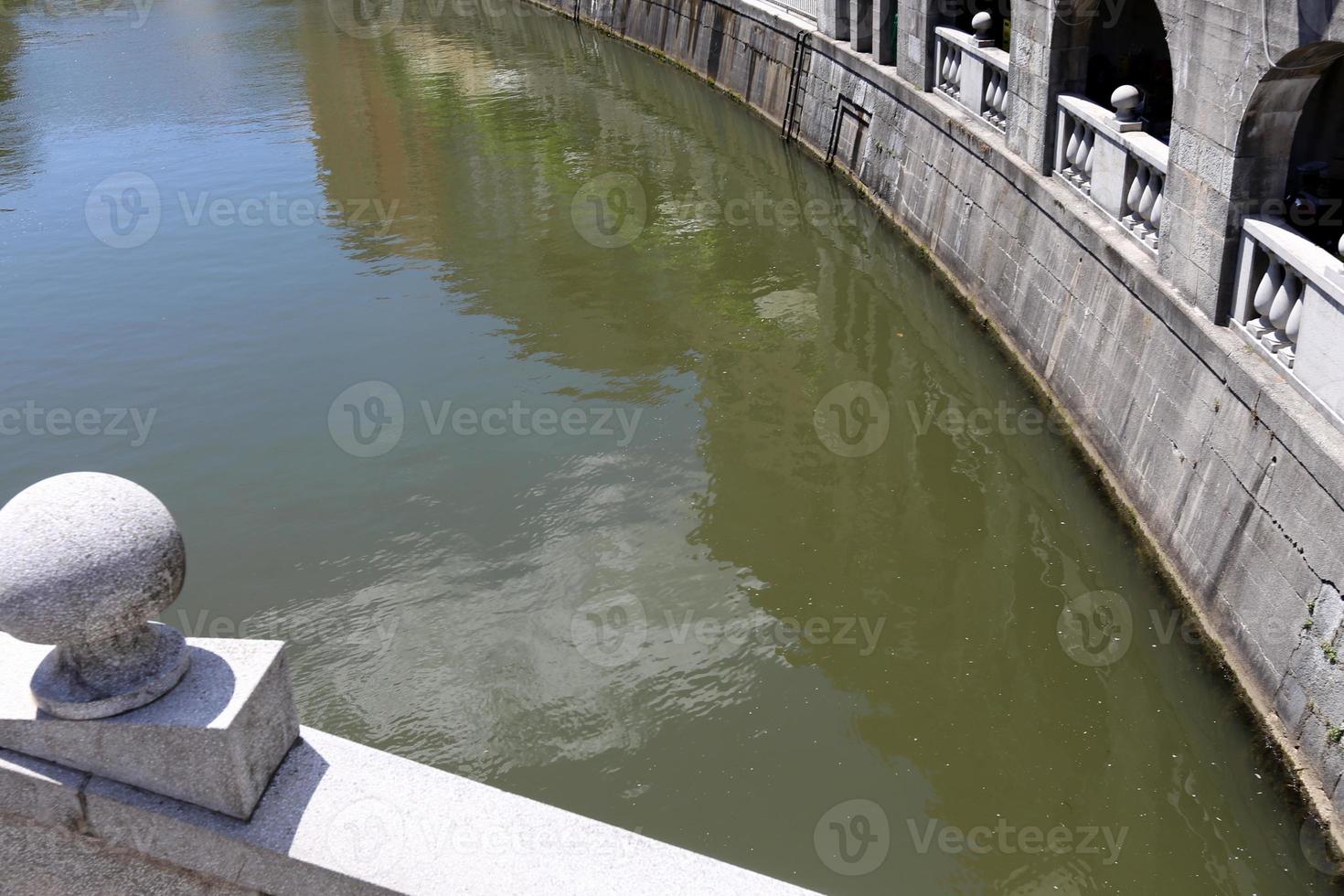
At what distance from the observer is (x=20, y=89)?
26.2 metres

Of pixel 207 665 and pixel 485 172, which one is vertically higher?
pixel 207 665

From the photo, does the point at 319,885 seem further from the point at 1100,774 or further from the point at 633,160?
the point at 633,160

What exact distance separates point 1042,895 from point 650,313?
848 cm

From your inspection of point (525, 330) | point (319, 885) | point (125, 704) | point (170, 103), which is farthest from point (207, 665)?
point (170, 103)

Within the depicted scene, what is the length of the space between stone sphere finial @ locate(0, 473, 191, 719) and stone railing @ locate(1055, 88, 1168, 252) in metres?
7.06

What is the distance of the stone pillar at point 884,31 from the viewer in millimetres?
16016

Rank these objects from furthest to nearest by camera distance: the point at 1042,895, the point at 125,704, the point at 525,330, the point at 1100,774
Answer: the point at 525,330 < the point at 1100,774 < the point at 1042,895 < the point at 125,704

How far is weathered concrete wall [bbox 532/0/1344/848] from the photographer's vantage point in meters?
6.51

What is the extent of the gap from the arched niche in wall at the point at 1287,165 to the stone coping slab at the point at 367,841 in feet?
17.8
